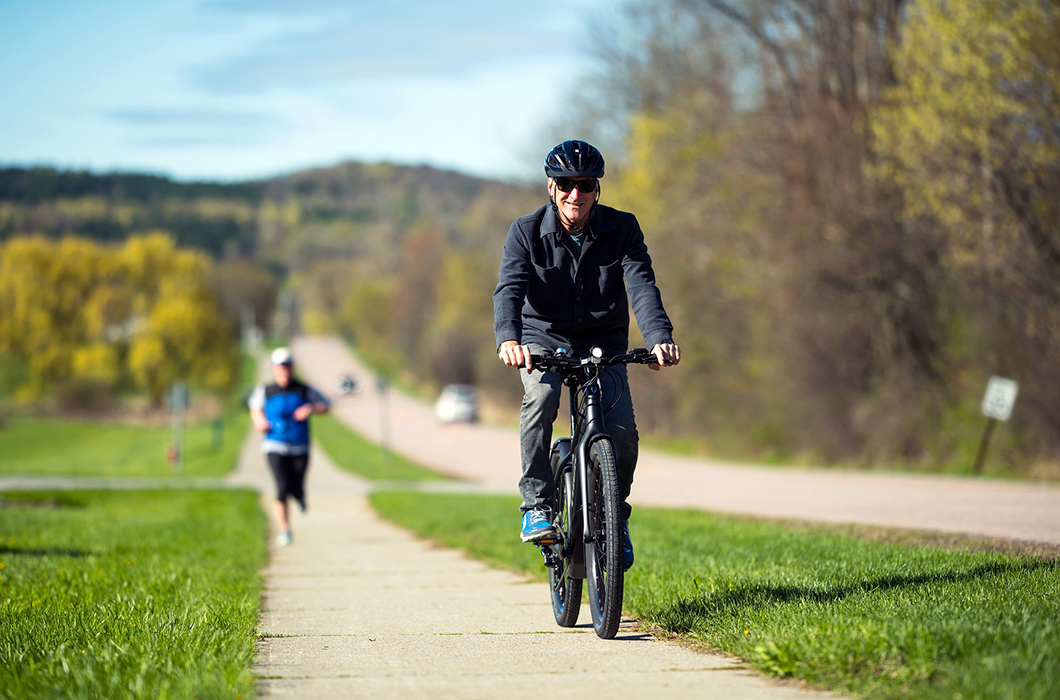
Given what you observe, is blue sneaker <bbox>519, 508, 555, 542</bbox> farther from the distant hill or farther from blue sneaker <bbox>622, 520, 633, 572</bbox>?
the distant hill

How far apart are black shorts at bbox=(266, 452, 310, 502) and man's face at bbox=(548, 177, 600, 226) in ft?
25.0

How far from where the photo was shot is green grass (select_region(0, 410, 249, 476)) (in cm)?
4122

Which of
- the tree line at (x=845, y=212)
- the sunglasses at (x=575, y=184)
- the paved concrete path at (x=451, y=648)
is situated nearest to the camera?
Result: the paved concrete path at (x=451, y=648)

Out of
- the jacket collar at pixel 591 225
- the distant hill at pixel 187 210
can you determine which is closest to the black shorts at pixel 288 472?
the jacket collar at pixel 591 225

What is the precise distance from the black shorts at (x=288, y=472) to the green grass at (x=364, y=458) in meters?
19.8

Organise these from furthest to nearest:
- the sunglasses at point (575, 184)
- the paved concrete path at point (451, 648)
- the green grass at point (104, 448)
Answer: the green grass at point (104, 448) < the sunglasses at point (575, 184) < the paved concrete path at point (451, 648)

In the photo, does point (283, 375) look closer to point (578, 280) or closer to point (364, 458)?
point (578, 280)

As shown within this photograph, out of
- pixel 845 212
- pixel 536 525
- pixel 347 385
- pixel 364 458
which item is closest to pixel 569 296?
pixel 536 525

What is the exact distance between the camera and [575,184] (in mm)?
5316

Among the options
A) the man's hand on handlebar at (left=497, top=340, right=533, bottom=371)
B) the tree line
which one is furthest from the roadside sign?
the man's hand on handlebar at (left=497, top=340, right=533, bottom=371)

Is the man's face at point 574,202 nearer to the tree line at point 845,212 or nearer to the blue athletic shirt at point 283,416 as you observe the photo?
the blue athletic shirt at point 283,416

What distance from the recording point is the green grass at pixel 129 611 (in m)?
3.91

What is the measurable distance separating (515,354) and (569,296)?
1.94ft

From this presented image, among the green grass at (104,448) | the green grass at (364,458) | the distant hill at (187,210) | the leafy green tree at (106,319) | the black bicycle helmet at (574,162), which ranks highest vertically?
the distant hill at (187,210)
